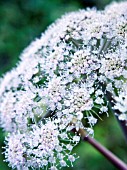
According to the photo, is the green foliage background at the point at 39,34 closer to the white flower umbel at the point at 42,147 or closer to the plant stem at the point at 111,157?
the plant stem at the point at 111,157

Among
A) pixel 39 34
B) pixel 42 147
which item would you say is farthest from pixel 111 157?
pixel 39 34

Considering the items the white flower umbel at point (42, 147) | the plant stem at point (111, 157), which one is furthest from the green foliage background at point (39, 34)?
the white flower umbel at point (42, 147)

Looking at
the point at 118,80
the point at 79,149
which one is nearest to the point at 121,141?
the point at 79,149

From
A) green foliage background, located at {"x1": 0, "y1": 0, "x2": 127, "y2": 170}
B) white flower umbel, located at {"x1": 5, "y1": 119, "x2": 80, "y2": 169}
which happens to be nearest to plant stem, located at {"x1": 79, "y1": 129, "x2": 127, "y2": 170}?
white flower umbel, located at {"x1": 5, "y1": 119, "x2": 80, "y2": 169}

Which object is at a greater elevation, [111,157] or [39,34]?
[39,34]

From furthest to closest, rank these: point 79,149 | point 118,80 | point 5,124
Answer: point 79,149, point 5,124, point 118,80

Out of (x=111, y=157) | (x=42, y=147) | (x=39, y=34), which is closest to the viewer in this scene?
(x=42, y=147)

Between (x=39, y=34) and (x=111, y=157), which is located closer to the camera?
(x=111, y=157)

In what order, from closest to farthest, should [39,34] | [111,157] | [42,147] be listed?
[42,147]
[111,157]
[39,34]

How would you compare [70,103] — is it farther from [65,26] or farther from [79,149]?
[79,149]

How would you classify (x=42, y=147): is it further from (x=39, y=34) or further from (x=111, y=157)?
(x=39, y=34)
